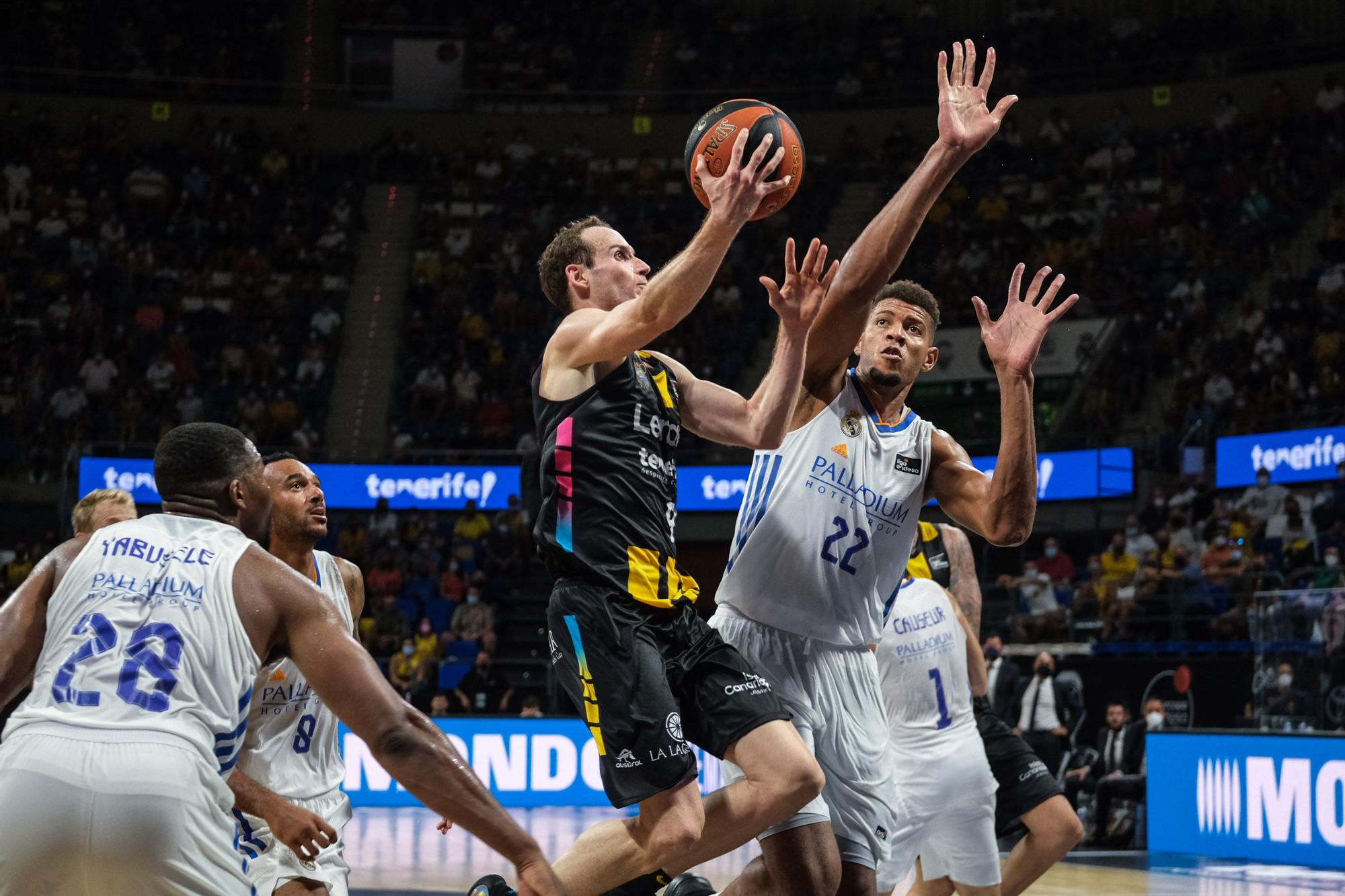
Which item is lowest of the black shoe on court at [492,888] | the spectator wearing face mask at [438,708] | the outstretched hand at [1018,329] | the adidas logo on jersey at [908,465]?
the spectator wearing face mask at [438,708]

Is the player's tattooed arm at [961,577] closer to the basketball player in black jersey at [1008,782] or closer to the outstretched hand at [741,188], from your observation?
the basketball player in black jersey at [1008,782]

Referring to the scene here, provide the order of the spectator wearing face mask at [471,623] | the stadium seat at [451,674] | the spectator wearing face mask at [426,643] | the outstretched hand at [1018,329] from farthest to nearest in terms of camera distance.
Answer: the spectator wearing face mask at [471,623] → the spectator wearing face mask at [426,643] → the stadium seat at [451,674] → the outstretched hand at [1018,329]

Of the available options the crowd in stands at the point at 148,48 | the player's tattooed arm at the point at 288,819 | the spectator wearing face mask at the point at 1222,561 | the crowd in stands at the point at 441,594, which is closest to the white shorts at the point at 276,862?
the player's tattooed arm at the point at 288,819

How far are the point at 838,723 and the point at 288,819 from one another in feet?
5.98

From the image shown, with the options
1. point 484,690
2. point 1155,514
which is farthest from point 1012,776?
point 1155,514

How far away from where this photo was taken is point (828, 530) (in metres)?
5.13

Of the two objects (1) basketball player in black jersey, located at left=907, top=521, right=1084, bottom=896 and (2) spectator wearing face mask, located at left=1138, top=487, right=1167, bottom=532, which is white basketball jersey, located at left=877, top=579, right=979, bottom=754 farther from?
(2) spectator wearing face mask, located at left=1138, top=487, right=1167, bottom=532

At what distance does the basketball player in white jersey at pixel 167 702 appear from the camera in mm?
2930

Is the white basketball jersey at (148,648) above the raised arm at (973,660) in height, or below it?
above

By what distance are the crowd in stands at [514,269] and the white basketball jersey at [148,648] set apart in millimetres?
18258

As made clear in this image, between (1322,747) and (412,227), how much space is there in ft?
62.3

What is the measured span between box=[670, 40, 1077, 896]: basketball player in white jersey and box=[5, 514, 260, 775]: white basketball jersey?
2.12 metres

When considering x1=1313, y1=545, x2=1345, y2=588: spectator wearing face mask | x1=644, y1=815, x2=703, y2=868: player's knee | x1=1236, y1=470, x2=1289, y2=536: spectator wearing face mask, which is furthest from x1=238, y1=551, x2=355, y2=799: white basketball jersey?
x1=1236, y1=470, x2=1289, y2=536: spectator wearing face mask

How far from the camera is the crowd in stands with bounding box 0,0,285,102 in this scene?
25906mm
